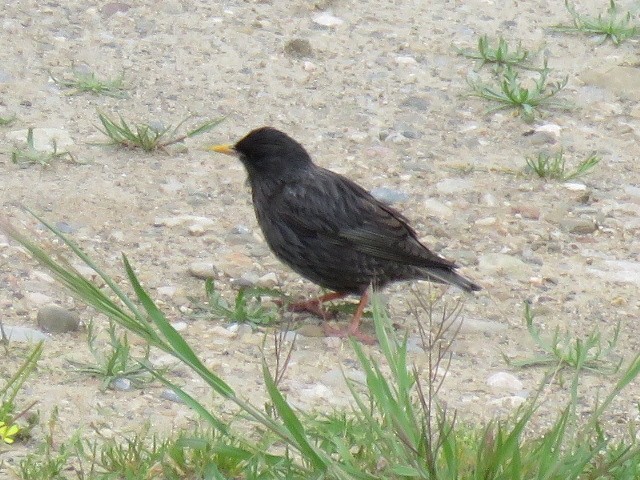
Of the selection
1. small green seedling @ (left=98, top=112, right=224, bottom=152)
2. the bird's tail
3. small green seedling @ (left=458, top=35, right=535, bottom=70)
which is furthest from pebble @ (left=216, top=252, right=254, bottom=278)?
small green seedling @ (left=458, top=35, right=535, bottom=70)

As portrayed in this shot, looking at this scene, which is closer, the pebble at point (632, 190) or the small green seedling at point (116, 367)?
the small green seedling at point (116, 367)

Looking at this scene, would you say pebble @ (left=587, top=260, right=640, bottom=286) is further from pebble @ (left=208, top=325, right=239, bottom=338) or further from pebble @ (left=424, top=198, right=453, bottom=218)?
pebble @ (left=208, top=325, right=239, bottom=338)

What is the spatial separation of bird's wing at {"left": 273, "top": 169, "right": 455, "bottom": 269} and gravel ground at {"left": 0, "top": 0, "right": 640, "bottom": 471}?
309 millimetres

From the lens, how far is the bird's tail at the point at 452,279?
5793 mm

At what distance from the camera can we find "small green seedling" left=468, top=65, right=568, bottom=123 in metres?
8.05

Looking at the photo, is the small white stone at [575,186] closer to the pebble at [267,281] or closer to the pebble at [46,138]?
the pebble at [267,281]

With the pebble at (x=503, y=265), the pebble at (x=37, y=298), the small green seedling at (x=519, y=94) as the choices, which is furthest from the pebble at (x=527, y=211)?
the pebble at (x=37, y=298)

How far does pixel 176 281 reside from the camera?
5.89 meters

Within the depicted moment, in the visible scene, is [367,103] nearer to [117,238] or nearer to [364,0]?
[364,0]

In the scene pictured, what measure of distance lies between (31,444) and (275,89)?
4284mm

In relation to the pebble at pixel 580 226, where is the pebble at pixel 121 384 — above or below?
above

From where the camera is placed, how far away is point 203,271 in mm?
5969

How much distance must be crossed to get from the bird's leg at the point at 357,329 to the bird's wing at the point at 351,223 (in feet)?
0.74

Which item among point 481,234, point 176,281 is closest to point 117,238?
point 176,281
